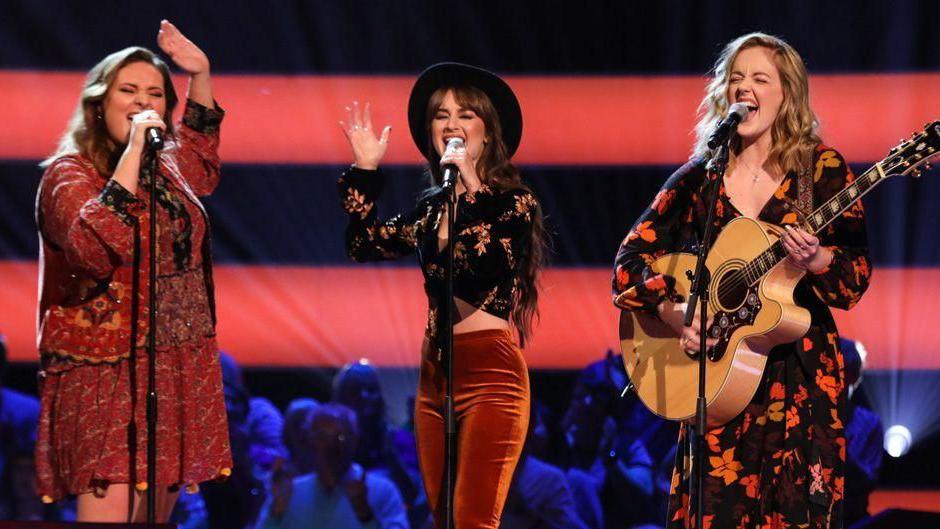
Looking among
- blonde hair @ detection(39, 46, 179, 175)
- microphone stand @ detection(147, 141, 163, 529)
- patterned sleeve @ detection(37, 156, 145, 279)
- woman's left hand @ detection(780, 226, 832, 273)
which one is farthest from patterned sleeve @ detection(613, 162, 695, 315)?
blonde hair @ detection(39, 46, 179, 175)

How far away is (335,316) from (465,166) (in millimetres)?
3287

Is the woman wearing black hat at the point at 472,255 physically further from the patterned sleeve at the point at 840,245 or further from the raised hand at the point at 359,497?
the raised hand at the point at 359,497

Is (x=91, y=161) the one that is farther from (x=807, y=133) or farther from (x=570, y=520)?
(x=570, y=520)

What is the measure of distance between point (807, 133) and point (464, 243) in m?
1.14

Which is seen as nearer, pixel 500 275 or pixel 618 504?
pixel 500 275

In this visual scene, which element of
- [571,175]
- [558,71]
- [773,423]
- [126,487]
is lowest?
[126,487]

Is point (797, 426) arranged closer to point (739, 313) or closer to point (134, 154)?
point (739, 313)

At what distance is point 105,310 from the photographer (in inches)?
163

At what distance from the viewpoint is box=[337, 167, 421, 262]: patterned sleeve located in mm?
4465

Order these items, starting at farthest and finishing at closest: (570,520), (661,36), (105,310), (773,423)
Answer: (661,36)
(570,520)
(105,310)
(773,423)

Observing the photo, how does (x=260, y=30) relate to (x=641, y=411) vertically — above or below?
above

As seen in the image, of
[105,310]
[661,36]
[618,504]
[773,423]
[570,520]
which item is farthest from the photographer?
[661,36]

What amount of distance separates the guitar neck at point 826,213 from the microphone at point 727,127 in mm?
357

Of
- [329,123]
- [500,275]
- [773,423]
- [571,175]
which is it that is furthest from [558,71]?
[773,423]
